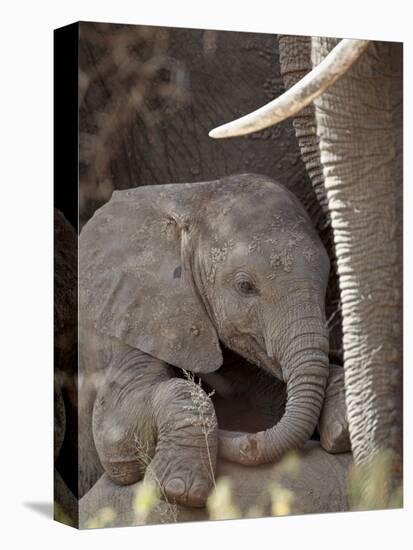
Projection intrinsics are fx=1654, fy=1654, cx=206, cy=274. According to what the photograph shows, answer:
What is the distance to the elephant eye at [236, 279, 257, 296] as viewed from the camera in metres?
7.71

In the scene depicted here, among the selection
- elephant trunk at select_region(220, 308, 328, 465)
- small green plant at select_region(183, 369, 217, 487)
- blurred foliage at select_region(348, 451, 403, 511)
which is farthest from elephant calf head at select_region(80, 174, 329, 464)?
blurred foliage at select_region(348, 451, 403, 511)

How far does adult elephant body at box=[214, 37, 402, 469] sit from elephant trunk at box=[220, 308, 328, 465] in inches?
7.3

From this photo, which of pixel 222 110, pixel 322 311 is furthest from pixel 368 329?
pixel 222 110

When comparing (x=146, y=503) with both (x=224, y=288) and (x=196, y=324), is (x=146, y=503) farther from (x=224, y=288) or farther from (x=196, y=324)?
(x=224, y=288)

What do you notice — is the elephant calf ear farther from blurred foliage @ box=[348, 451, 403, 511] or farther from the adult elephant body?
blurred foliage @ box=[348, 451, 403, 511]

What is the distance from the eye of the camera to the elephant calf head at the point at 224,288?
7676 mm

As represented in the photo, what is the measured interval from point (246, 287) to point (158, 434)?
0.80 meters

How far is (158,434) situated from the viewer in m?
7.54

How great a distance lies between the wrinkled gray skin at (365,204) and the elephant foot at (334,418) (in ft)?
0.37

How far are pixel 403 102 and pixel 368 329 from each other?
1.17 m

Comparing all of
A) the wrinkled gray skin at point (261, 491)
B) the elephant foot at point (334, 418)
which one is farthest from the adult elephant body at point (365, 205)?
the wrinkled gray skin at point (261, 491)

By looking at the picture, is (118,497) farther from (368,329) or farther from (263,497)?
(368,329)

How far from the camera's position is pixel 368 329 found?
24.9 ft

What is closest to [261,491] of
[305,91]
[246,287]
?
[246,287]
